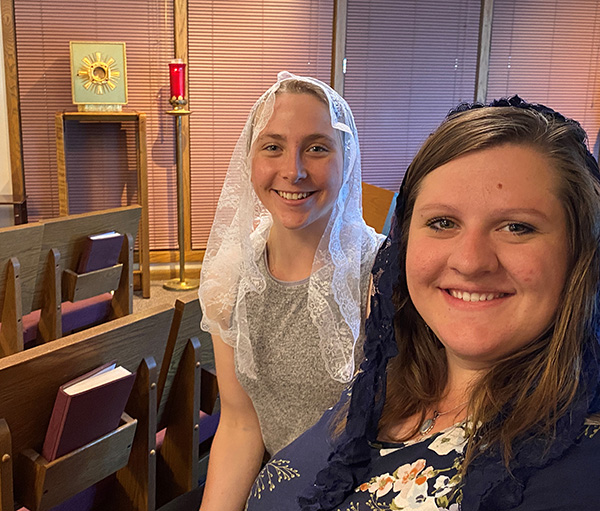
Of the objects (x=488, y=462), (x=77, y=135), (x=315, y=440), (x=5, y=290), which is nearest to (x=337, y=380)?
(x=315, y=440)

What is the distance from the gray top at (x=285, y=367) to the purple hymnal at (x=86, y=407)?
281mm

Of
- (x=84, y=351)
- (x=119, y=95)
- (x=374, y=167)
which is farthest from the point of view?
(x=374, y=167)

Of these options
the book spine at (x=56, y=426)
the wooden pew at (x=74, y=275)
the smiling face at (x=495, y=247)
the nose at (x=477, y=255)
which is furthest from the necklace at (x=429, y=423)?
the wooden pew at (x=74, y=275)

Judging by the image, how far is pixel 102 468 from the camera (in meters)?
1.39

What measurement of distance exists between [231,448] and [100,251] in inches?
58.1

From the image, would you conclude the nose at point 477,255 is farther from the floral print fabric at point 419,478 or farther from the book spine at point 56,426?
the book spine at point 56,426

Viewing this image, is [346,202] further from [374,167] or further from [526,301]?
[374,167]

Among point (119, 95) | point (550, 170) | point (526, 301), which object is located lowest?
point (526, 301)

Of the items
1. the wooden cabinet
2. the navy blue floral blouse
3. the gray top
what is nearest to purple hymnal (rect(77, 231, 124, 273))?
the gray top

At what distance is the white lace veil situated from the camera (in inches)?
55.0

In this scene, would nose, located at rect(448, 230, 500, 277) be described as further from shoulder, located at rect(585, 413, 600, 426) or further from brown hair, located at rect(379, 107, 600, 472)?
shoulder, located at rect(585, 413, 600, 426)

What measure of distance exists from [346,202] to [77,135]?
151 inches

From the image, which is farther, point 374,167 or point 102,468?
point 374,167

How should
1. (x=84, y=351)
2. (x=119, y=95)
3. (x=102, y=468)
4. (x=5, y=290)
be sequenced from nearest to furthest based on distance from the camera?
(x=84, y=351) < (x=102, y=468) < (x=5, y=290) < (x=119, y=95)
